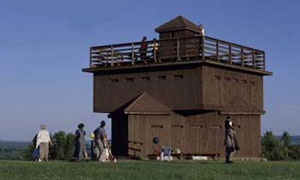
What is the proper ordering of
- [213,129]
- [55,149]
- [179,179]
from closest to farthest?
1. [179,179]
2. [213,129]
3. [55,149]

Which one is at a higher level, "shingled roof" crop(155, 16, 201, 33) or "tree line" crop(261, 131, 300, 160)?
"shingled roof" crop(155, 16, 201, 33)

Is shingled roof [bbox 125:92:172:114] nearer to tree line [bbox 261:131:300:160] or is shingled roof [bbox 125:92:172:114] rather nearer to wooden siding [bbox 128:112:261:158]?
wooden siding [bbox 128:112:261:158]

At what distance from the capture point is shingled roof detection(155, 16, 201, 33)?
135 feet

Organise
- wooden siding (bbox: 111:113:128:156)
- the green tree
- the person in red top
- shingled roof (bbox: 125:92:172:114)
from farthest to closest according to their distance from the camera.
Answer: the green tree < the person in red top < wooden siding (bbox: 111:113:128:156) < shingled roof (bbox: 125:92:172:114)

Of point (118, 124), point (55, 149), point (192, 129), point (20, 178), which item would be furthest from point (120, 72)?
point (55, 149)

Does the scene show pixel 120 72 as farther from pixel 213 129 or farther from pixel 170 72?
pixel 213 129

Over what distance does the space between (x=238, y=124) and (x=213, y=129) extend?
1.87 m

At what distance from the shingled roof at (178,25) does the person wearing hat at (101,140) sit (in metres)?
13.7

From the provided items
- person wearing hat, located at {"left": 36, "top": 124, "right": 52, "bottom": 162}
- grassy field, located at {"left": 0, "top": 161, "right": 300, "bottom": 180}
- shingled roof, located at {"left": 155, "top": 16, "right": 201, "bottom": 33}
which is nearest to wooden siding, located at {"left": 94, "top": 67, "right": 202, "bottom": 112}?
shingled roof, located at {"left": 155, "top": 16, "right": 201, "bottom": 33}

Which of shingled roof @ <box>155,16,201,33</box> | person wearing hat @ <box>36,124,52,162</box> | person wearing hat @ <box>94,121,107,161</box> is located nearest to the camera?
person wearing hat @ <box>94,121,107,161</box>

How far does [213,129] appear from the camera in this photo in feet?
130

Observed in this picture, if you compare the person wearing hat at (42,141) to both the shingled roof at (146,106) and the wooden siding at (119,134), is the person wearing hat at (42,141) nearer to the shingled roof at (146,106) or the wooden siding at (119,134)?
the shingled roof at (146,106)

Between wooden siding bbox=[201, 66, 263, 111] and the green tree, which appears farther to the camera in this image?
the green tree

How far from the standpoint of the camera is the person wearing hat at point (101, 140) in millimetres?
29414
